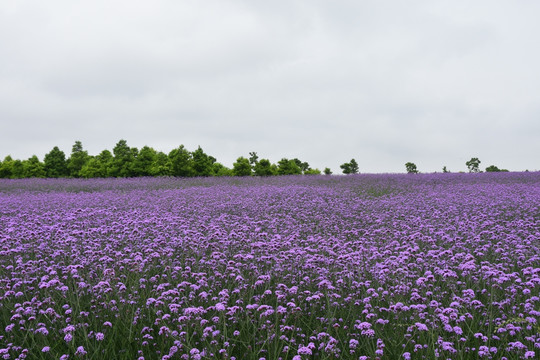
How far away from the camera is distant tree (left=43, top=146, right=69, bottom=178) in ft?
143

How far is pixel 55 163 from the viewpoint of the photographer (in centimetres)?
4381

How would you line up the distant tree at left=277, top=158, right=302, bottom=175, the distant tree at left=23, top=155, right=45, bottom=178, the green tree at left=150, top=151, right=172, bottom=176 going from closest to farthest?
the green tree at left=150, top=151, right=172, bottom=176
the distant tree at left=277, top=158, right=302, bottom=175
the distant tree at left=23, top=155, right=45, bottom=178

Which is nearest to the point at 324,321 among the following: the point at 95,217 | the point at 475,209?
the point at 95,217

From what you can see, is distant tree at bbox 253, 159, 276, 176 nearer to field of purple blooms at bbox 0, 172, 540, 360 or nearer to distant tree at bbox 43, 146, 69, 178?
distant tree at bbox 43, 146, 69, 178

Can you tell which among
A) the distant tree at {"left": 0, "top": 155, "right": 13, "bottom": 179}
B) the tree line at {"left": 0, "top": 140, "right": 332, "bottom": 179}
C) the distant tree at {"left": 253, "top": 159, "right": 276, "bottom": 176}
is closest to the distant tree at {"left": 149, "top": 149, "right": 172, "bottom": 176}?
the tree line at {"left": 0, "top": 140, "right": 332, "bottom": 179}

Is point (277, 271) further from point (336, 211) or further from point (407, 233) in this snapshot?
point (336, 211)

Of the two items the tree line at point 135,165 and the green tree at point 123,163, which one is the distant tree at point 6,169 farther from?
the green tree at point 123,163

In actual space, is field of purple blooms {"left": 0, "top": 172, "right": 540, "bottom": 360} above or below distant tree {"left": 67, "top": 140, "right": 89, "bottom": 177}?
below

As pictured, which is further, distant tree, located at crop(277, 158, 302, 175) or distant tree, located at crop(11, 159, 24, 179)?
distant tree, located at crop(11, 159, 24, 179)

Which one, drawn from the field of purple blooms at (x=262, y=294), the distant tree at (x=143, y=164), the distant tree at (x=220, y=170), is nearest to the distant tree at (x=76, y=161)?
the distant tree at (x=143, y=164)

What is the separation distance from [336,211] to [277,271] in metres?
5.69

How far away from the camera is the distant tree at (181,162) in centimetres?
3275

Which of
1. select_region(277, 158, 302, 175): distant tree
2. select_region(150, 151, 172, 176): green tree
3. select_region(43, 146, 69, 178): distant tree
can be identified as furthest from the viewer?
select_region(43, 146, 69, 178): distant tree

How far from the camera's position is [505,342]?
12.5ft
